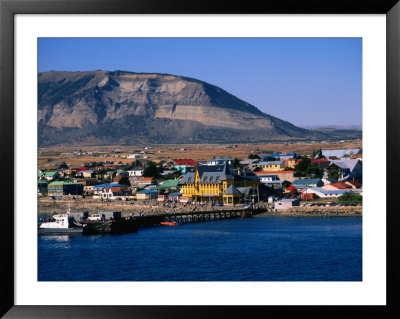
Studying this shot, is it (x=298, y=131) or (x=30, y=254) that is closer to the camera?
(x=30, y=254)

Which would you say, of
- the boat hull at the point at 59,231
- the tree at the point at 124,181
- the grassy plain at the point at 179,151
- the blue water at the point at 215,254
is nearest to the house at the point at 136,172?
the tree at the point at 124,181

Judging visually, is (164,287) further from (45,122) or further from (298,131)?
(298,131)

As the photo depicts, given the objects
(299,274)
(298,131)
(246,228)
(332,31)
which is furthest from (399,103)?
(298,131)

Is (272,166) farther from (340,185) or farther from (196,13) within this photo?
(196,13)

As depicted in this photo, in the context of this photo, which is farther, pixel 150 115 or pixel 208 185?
pixel 150 115

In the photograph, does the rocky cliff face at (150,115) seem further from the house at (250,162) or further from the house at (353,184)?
the house at (353,184)

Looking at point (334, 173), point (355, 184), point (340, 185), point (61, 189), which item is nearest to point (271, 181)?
point (334, 173)
